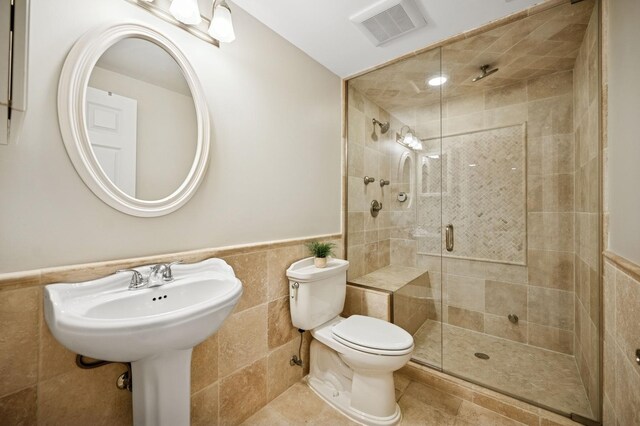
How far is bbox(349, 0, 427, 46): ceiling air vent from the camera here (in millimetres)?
1378

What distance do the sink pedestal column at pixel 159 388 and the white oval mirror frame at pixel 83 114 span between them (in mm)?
563

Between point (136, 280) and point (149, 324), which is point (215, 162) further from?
point (149, 324)

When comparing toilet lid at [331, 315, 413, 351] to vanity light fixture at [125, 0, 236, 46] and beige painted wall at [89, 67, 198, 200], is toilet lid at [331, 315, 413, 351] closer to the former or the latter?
beige painted wall at [89, 67, 198, 200]

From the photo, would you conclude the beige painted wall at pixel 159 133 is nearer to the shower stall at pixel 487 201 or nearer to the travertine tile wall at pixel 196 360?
the travertine tile wall at pixel 196 360

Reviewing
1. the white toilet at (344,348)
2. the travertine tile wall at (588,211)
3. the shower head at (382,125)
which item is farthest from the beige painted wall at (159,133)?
the travertine tile wall at (588,211)

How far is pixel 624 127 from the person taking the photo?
100cm

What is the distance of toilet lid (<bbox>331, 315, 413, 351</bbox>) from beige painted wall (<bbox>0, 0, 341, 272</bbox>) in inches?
26.3

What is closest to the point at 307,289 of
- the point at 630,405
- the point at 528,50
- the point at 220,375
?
the point at 220,375

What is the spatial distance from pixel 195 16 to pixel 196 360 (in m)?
1.54

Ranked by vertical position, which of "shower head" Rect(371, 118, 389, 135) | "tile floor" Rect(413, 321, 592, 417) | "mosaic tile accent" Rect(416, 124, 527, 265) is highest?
"shower head" Rect(371, 118, 389, 135)

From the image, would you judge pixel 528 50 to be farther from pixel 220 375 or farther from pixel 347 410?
pixel 220 375

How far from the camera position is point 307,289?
1.53 m

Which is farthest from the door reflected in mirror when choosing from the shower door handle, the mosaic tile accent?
the shower door handle

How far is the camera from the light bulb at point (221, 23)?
1.14 m
